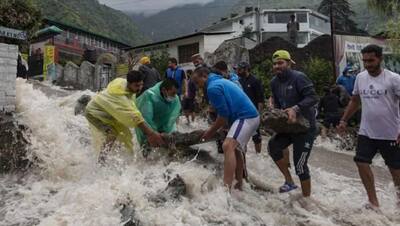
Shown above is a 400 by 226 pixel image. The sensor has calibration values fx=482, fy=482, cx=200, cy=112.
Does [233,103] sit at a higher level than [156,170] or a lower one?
higher

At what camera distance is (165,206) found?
Result: 16.8ft

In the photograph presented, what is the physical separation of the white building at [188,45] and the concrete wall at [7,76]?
89.3 feet

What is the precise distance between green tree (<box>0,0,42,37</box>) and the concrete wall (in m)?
0.68

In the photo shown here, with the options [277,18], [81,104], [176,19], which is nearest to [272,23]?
[277,18]

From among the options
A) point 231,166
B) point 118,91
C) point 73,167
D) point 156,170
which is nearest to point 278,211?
point 231,166

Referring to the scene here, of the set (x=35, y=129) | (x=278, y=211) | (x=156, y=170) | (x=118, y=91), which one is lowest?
(x=278, y=211)

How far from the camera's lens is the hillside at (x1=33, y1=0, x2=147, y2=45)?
232ft

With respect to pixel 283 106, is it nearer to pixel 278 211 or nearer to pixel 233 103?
pixel 233 103

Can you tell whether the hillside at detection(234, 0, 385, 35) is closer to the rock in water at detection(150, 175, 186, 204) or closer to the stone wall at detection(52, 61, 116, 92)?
the stone wall at detection(52, 61, 116, 92)

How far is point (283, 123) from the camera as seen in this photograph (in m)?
5.64

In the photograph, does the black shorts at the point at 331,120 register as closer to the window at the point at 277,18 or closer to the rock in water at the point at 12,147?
the rock in water at the point at 12,147

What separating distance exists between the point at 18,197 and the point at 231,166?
8.49 feet

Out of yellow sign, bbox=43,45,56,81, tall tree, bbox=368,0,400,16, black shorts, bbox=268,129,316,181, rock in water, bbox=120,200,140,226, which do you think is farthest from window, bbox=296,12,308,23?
rock in water, bbox=120,200,140,226

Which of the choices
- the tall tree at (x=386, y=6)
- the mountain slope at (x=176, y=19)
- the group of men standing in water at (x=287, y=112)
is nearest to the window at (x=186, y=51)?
the tall tree at (x=386, y=6)
